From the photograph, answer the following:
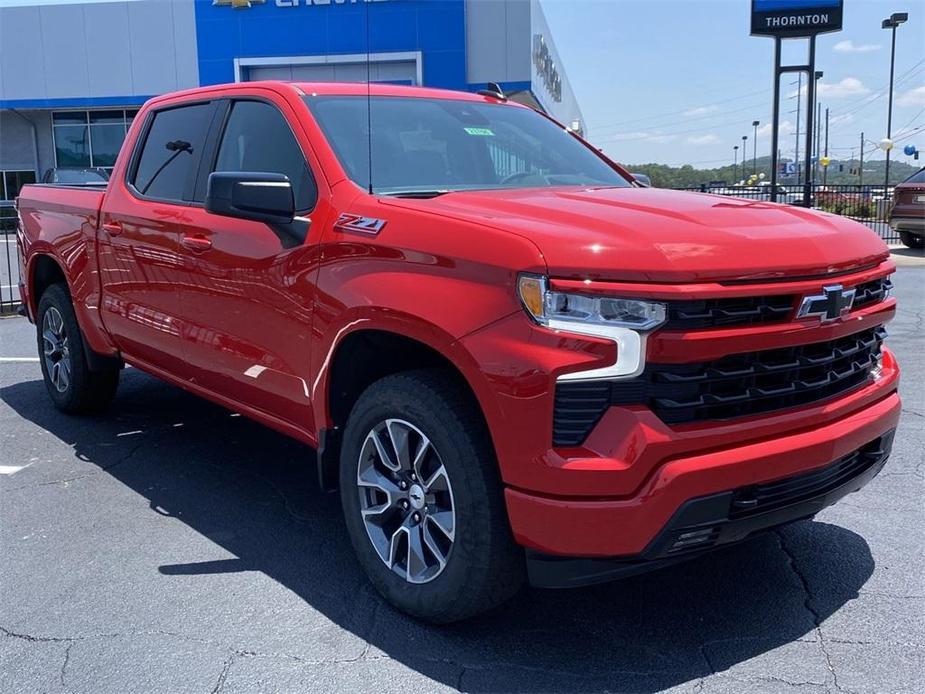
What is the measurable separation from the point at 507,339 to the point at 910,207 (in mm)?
16698

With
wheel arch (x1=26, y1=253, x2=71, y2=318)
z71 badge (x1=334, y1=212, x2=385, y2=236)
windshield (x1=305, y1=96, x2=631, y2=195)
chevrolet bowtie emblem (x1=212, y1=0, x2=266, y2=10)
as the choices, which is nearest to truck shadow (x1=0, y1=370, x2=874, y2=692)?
z71 badge (x1=334, y1=212, x2=385, y2=236)

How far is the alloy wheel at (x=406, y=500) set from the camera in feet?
10.5

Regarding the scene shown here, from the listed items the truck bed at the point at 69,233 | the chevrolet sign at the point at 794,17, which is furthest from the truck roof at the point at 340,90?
the chevrolet sign at the point at 794,17

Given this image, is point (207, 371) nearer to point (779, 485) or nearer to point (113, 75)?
point (779, 485)

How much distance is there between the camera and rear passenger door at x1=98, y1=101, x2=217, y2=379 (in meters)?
4.68

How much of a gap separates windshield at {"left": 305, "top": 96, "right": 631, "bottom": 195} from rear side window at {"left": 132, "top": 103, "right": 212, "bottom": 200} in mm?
970

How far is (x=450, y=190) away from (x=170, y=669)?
2160 mm

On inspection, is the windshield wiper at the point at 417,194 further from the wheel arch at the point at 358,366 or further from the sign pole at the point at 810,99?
the sign pole at the point at 810,99

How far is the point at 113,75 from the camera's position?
116ft

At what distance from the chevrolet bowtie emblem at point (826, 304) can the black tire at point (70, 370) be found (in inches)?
184

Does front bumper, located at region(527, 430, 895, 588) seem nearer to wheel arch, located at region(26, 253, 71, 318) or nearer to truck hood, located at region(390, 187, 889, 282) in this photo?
truck hood, located at region(390, 187, 889, 282)

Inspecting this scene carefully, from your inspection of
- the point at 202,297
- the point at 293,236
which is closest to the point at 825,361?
the point at 293,236

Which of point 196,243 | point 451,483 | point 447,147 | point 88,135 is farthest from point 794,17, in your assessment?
point 88,135

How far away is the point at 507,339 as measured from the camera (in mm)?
2820
